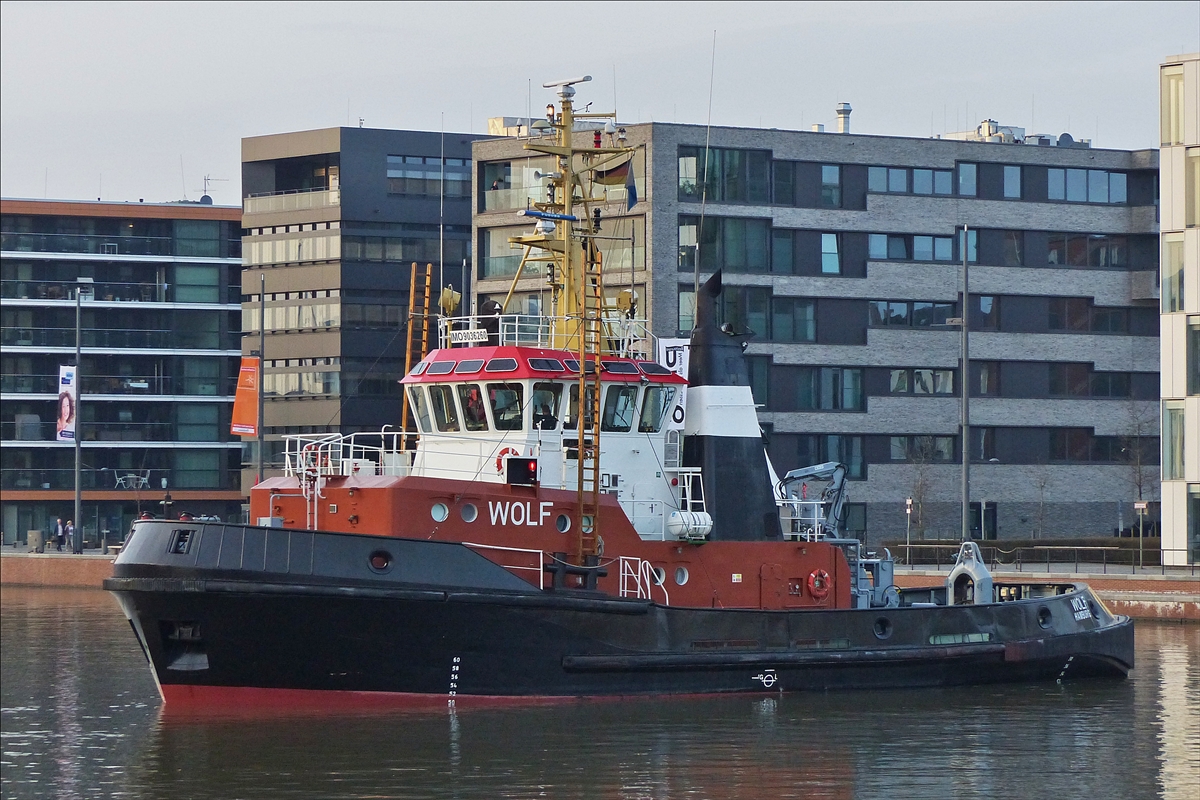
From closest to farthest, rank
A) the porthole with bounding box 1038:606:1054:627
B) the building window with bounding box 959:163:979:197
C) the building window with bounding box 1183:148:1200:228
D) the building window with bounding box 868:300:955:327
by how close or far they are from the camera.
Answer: the porthole with bounding box 1038:606:1054:627
the building window with bounding box 1183:148:1200:228
the building window with bounding box 868:300:955:327
the building window with bounding box 959:163:979:197

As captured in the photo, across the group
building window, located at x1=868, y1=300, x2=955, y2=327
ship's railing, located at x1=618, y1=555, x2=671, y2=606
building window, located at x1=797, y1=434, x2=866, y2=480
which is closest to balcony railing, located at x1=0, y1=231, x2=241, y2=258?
building window, located at x1=797, y1=434, x2=866, y2=480

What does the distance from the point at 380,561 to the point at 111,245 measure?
194ft

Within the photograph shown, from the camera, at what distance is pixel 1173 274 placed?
41031mm

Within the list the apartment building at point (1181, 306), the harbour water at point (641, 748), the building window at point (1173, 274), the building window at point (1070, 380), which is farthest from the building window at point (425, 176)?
the harbour water at point (641, 748)

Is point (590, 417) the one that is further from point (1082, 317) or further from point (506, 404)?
point (1082, 317)

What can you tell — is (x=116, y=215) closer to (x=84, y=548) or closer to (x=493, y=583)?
(x=84, y=548)

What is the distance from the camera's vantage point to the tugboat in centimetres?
2112

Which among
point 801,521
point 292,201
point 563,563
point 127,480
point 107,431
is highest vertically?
point 292,201

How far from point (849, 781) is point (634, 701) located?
175 inches

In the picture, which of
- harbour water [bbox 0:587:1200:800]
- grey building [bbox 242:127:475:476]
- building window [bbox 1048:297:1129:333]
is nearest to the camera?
harbour water [bbox 0:587:1200:800]

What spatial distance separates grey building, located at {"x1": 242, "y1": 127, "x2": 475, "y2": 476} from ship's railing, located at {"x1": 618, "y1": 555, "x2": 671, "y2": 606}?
4704 centimetres

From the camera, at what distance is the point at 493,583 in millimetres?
21578

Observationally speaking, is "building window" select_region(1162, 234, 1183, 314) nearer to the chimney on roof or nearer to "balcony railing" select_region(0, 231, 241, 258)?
the chimney on roof

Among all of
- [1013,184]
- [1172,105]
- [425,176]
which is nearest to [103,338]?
[425,176]
